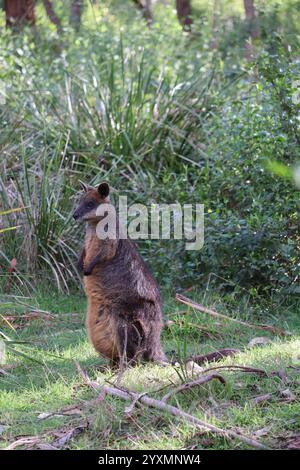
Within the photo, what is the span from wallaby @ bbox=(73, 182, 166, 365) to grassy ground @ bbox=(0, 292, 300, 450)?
0.17 metres

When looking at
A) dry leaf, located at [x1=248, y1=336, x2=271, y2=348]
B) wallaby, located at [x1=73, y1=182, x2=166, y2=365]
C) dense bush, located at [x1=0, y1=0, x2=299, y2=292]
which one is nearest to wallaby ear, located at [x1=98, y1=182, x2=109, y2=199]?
wallaby, located at [x1=73, y1=182, x2=166, y2=365]

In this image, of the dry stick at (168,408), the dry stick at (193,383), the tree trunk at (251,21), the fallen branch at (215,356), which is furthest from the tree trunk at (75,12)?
the dry stick at (193,383)

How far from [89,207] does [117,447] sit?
2680mm

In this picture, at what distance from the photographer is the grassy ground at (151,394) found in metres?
4.50

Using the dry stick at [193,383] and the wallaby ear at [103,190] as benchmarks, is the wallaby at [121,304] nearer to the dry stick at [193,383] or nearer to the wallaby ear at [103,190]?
the wallaby ear at [103,190]

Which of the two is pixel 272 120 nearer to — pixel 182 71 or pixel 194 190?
pixel 194 190

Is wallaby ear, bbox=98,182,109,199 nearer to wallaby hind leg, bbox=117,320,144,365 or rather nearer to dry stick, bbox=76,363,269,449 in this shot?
wallaby hind leg, bbox=117,320,144,365

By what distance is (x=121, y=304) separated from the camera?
20.0ft

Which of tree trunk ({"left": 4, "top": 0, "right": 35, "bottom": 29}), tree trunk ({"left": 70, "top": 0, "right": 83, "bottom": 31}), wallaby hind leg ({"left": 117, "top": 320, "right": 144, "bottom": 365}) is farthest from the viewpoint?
tree trunk ({"left": 70, "top": 0, "right": 83, "bottom": 31})

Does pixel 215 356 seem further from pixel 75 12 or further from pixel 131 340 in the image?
pixel 75 12

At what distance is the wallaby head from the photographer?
6645 millimetres

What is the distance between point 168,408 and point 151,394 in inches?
16.3

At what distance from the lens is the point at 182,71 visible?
1188 cm
